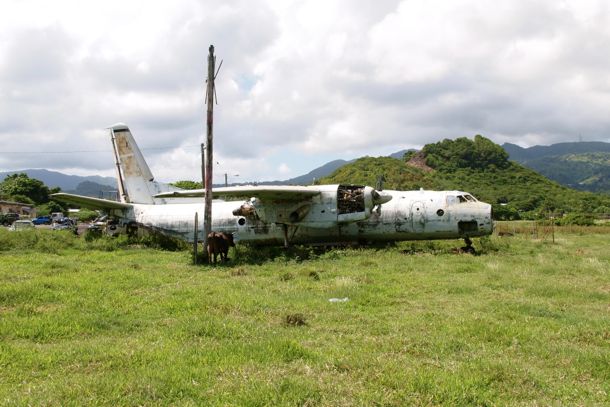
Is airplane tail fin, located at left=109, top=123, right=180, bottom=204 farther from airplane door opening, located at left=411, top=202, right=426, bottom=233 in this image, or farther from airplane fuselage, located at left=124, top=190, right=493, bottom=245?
airplane door opening, located at left=411, top=202, right=426, bottom=233

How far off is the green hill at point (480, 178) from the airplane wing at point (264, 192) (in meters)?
54.3

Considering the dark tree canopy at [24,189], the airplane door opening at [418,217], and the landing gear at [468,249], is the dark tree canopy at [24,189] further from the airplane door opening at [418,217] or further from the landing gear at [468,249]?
the landing gear at [468,249]

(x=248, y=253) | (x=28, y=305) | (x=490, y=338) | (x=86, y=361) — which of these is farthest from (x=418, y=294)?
(x=248, y=253)

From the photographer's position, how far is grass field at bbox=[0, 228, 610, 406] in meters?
5.91

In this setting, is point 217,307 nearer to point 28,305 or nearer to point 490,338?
point 28,305

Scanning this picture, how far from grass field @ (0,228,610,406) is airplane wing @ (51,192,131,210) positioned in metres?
8.39

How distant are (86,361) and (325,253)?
1559cm

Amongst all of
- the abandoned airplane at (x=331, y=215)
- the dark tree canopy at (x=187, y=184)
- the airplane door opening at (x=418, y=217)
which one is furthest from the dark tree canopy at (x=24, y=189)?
the airplane door opening at (x=418, y=217)

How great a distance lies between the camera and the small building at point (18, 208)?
84.4m

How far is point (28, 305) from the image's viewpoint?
35.6ft

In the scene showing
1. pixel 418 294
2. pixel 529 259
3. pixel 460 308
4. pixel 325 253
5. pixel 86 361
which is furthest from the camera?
pixel 325 253

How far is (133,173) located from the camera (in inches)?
1168

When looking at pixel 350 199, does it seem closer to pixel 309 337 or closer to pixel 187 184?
pixel 309 337

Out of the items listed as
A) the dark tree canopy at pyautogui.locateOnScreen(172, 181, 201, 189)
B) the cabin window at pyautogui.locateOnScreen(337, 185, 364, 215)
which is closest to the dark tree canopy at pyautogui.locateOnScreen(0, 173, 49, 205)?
the dark tree canopy at pyautogui.locateOnScreen(172, 181, 201, 189)
